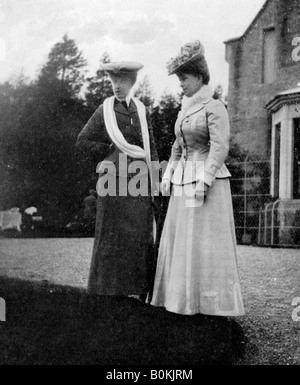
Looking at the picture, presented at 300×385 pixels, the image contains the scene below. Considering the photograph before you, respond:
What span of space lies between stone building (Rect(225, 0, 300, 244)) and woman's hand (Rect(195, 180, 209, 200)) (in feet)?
1.09

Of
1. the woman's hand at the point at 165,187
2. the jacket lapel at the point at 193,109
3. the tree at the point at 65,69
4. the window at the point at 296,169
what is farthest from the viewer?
the tree at the point at 65,69

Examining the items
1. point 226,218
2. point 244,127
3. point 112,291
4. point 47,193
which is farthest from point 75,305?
point 244,127

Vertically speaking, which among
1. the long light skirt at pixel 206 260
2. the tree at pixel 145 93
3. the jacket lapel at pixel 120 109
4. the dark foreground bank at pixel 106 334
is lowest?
the dark foreground bank at pixel 106 334

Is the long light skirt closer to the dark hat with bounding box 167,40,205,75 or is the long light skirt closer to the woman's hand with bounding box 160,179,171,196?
the woman's hand with bounding box 160,179,171,196

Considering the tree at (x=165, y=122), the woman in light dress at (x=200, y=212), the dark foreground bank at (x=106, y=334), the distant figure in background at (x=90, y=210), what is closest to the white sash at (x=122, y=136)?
the tree at (x=165, y=122)

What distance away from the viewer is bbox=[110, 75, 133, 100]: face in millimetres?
3172

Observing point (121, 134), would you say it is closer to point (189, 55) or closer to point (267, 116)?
point (189, 55)

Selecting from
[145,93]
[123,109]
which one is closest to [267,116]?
[145,93]

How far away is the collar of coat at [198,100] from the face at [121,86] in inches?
14.9

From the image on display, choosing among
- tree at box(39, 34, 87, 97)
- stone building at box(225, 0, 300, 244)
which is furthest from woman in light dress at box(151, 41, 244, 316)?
tree at box(39, 34, 87, 97)

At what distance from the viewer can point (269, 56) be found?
3201 millimetres

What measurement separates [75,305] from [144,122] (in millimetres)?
1097

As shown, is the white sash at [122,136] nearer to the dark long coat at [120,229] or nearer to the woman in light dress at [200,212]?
the dark long coat at [120,229]

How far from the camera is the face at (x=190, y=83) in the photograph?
2998mm
